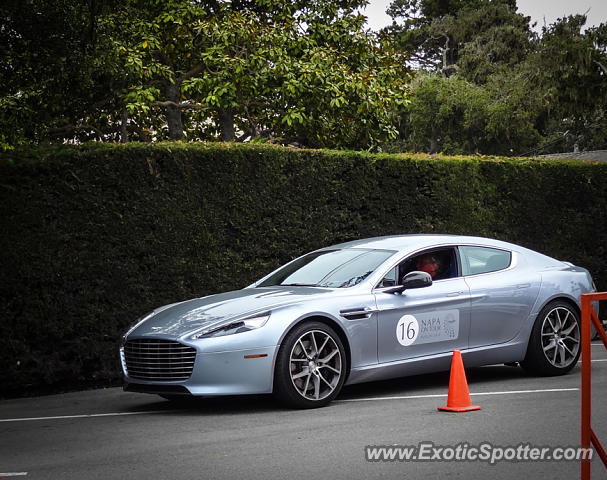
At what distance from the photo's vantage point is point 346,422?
268 inches

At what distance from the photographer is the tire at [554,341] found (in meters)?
9.11

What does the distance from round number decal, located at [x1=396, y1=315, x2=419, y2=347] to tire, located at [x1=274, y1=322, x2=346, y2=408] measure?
705 millimetres

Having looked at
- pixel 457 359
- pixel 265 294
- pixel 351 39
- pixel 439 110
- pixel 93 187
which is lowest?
pixel 457 359

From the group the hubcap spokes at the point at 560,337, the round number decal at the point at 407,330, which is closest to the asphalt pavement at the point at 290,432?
the hubcap spokes at the point at 560,337

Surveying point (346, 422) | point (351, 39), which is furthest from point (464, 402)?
point (351, 39)

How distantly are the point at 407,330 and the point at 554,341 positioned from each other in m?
2.07

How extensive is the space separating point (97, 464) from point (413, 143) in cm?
4883

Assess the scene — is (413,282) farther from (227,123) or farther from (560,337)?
(227,123)

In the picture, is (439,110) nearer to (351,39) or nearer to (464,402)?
(351,39)

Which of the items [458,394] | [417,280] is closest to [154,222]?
[417,280]

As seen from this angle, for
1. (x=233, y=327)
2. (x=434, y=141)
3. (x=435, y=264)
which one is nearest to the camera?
(x=233, y=327)

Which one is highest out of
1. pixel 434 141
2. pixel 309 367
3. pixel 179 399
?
pixel 434 141

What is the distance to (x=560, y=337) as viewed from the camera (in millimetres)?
9281

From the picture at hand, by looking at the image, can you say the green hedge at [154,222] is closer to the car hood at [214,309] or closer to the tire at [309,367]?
the car hood at [214,309]
